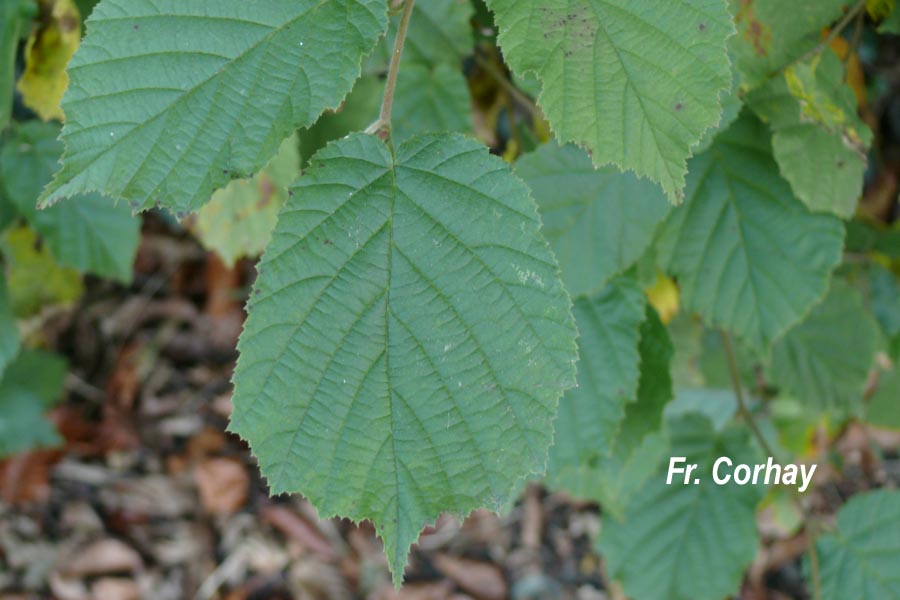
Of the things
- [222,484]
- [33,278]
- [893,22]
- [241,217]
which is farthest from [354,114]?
[222,484]

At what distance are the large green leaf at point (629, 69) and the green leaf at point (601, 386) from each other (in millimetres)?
466

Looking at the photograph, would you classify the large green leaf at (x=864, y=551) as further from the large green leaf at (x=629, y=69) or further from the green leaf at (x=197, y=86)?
the green leaf at (x=197, y=86)

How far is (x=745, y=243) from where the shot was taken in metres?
1.37

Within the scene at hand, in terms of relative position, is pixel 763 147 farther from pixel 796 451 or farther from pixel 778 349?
pixel 796 451

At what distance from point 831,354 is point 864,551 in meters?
0.42

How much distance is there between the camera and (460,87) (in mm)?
1312

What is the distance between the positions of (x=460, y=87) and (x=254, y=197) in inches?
16.5

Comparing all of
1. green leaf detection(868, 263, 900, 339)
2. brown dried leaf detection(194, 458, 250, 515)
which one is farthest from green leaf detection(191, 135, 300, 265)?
brown dried leaf detection(194, 458, 250, 515)

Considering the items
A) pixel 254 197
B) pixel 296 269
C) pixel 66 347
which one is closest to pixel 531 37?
pixel 296 269

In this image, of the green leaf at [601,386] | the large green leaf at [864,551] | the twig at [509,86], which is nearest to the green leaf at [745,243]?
the green leaf at [601,386]

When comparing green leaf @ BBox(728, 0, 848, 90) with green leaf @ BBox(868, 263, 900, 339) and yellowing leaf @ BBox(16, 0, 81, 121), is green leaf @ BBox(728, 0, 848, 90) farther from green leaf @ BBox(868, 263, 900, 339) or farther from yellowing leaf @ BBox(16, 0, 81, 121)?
yellowing leaf @ BBox(16, 0, 81, 121)

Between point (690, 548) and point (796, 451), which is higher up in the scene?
point (796, 451)

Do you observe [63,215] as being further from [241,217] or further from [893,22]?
[893,22]

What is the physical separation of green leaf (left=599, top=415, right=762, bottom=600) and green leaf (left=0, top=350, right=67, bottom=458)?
1.79 meters
